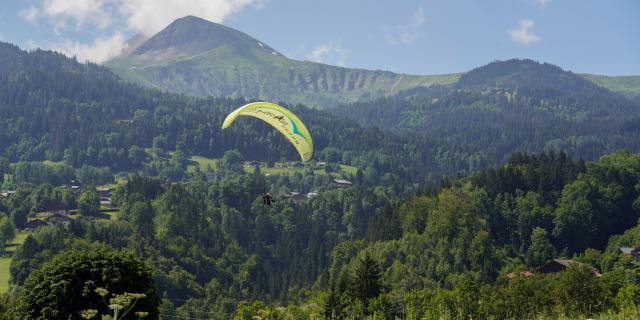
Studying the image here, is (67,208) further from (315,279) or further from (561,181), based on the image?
(561,181)

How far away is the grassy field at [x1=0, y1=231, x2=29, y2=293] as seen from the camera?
123637 millimetres

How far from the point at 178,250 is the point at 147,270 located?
98.7 meters

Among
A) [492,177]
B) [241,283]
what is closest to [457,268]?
[492,177]

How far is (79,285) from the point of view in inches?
2151

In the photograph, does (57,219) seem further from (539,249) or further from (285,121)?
(285,121)

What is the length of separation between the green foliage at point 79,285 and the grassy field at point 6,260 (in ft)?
224

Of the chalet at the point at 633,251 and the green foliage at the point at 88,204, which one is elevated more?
the chalet at the point at 633,251

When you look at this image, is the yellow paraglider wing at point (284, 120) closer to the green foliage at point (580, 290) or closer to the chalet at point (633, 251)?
the green foliage at point (580, 290)

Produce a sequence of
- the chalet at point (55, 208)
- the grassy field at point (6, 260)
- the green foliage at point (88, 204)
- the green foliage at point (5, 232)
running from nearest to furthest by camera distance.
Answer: the grassy field at point (6, 260), the green foliage at point (5, 232), the green foliage at point (88, 204), the chalet at point (55, 208)

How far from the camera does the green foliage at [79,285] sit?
53.3 metres

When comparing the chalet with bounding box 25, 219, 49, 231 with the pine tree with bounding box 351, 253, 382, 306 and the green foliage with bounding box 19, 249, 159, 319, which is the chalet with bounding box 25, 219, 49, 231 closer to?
the pine tree with bounding box 351, 253, 382, 306

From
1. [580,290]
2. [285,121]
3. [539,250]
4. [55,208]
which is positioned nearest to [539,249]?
[539,250]

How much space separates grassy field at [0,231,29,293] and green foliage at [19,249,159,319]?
68325mm

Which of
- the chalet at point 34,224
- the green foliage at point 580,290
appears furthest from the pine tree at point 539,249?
the chalet at point 34,224
